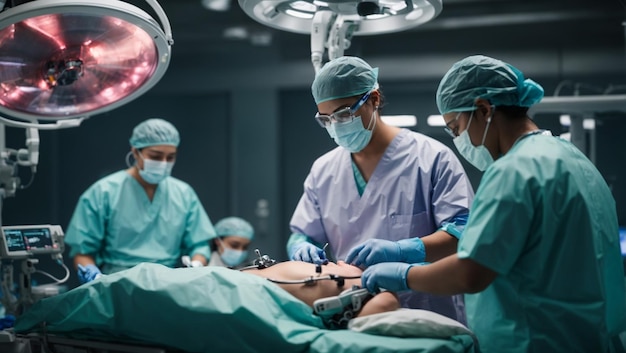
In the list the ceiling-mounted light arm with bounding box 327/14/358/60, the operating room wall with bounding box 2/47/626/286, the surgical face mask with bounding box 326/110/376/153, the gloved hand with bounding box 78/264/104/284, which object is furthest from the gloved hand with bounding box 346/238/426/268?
the operating room wall with bounding box 2/47/626/286

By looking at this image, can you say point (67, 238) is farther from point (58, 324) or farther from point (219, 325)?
point (219, 325)

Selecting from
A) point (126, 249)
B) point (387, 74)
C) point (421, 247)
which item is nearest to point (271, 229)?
point (387, 74)

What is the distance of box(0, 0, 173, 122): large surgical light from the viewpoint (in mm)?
1980

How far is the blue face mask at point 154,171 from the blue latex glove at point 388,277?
1.87 metres

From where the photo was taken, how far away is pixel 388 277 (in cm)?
171

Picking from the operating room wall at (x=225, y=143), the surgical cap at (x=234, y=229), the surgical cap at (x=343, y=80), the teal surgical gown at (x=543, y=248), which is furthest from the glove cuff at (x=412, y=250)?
the operating room wall at (x=225, y=143)

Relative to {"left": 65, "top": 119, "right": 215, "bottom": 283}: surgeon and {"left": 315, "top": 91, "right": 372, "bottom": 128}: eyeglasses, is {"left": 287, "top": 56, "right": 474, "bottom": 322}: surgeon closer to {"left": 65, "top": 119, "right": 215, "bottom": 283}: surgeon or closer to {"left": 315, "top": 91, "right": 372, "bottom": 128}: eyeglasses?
{"left": 315, "top": 91, "right": 372, "bottom": 128}: eyeglasses

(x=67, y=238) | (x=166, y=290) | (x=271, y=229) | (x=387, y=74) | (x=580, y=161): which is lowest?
(x=271, y=229)

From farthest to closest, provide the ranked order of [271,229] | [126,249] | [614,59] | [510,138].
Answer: [271,229] → [614,59] → [126,249] → [510,138]

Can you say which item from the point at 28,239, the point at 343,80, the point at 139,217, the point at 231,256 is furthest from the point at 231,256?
the point at 343,80

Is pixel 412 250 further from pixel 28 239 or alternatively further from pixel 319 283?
pixel 28 239

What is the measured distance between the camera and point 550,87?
4.34m

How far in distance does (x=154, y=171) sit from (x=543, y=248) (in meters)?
2.31

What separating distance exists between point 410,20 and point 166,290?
4.50 ft
